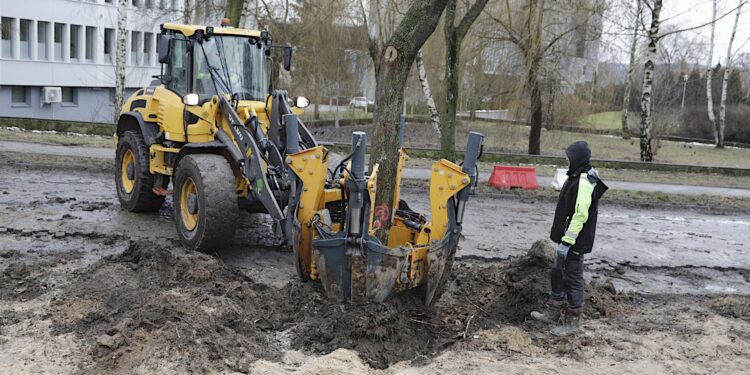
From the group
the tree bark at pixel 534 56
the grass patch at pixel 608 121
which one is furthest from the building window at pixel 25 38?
the grass patch at pixel 608 121

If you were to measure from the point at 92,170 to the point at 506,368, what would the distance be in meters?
12.5

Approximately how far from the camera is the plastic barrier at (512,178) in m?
16.8

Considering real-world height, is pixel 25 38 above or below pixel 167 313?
above

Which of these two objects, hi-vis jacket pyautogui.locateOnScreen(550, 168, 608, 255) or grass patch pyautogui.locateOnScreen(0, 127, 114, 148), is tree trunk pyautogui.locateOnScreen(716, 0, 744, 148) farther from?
hi-vis jacket pyautogui.locateOnScreen(550, 168, 608, 255)

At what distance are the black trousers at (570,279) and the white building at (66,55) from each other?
3137cm

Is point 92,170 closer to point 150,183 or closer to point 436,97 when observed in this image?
point 150,183

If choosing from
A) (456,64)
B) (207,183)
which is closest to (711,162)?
(456,64)

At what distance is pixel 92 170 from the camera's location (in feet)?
52.7

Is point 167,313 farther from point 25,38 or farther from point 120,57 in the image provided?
point 25,38

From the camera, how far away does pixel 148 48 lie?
158 ft

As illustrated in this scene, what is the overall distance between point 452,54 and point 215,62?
837 centimetres

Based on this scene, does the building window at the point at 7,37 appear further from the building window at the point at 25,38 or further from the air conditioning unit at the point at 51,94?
the air conditioning unit at the point at 51,94

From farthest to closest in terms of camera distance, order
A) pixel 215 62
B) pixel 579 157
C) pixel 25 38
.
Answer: pixel 25 38
pixel 215 62
pixel 579 157

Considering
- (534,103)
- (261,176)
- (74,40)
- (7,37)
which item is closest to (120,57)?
(7,37)
